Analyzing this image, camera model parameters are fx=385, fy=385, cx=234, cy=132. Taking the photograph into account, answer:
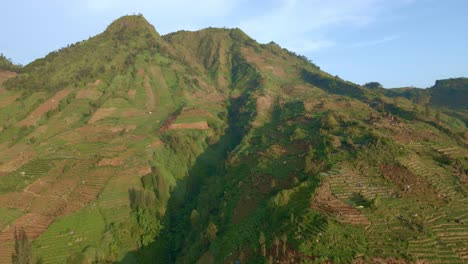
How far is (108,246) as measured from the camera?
1331 inches

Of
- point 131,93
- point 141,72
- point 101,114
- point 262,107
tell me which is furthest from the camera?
point 141,72

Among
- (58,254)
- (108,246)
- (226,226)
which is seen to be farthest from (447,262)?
(58,254)

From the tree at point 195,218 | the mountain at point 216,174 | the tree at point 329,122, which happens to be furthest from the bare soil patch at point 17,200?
the tree at point 329,122

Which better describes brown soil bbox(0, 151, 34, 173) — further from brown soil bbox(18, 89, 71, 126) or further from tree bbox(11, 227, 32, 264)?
tree bbox(11, 227, 32, 264)

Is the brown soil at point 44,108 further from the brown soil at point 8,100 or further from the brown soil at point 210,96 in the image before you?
the brown soil at point 210,96

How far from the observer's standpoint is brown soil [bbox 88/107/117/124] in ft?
196

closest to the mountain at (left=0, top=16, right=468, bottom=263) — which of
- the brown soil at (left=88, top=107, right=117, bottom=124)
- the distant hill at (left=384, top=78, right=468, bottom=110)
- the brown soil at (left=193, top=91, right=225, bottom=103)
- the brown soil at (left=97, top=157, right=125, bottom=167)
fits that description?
the brown soil at (left=97, top=157, right=125, bottom=167)

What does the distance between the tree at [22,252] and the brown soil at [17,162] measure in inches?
583

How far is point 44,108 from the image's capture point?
6388 cm

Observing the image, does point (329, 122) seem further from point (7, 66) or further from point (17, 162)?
point (7, 66)

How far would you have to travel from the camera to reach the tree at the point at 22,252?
100ft

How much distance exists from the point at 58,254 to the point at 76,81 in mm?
46637

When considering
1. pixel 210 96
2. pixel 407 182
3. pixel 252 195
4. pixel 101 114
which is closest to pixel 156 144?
pixel 101 114

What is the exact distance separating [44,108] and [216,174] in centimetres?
3409
